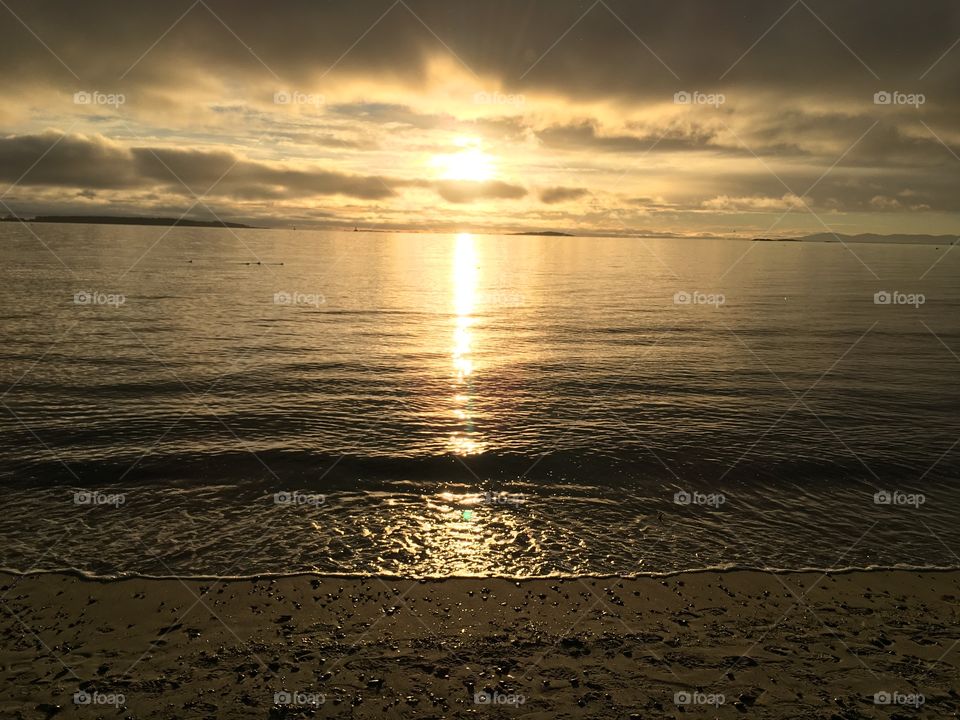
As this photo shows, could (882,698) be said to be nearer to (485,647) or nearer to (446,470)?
(485,647)

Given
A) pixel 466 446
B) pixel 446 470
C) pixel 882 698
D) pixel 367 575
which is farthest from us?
pixel 466 446

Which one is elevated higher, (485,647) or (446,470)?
(446,470)

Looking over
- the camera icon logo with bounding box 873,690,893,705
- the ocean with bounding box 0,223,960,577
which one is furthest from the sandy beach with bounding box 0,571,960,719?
the ocean with bounding box 0,223,960,577

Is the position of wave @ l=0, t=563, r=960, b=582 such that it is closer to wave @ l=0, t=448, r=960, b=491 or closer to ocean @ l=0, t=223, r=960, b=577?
ocean @ l=0, t=223, r=960, b=577

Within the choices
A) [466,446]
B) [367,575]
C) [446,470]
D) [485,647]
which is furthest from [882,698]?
[466,446]

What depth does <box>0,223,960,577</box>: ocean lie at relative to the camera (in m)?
15.5

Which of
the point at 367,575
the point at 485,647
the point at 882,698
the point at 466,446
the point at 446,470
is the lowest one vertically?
the point at 882,698

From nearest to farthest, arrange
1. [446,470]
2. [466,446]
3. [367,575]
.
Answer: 1. [367,575]
2. [446,470]
3. [466,446]

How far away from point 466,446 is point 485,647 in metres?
11.8

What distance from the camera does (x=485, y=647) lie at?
1135 centimetres

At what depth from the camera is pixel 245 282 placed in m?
82.0

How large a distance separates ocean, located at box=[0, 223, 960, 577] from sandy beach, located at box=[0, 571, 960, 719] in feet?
3.43

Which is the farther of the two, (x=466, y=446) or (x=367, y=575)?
(x=466, y=446)

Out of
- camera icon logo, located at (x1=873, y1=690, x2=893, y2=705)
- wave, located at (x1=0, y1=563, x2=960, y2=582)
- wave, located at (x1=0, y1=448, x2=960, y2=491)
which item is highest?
wave, located at (x1=0, y1=448, x2=960, y2=491)
